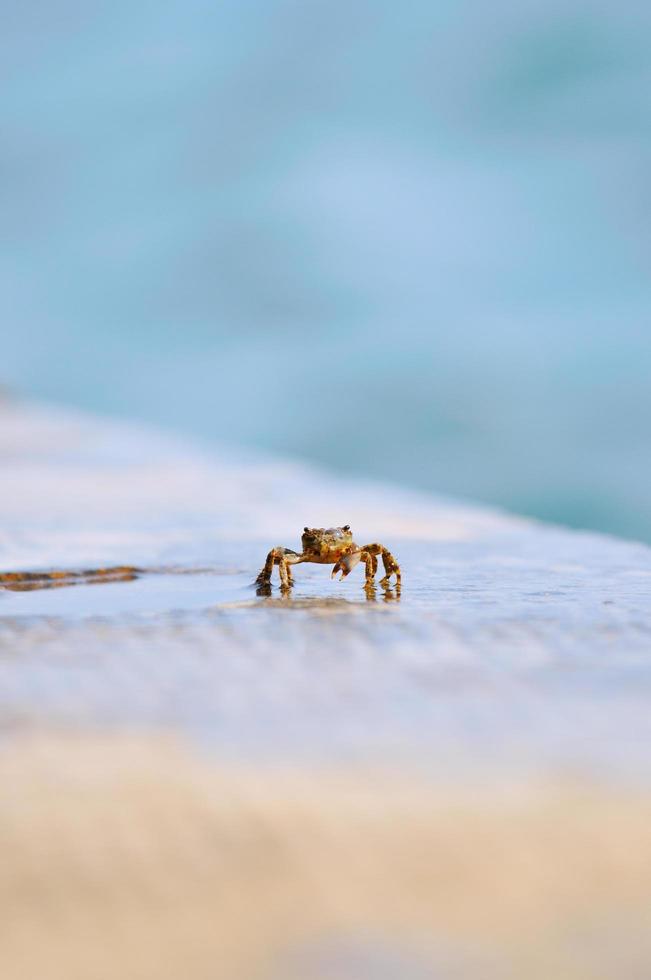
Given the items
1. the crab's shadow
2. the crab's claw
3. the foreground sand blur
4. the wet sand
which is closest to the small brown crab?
the crab's claw

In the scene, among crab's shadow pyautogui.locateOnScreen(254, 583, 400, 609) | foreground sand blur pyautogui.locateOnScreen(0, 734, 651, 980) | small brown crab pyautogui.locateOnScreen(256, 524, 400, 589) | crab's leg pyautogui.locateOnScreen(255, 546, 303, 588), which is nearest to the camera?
foreground sand blur pyautogui.locateOnScreen(0, 734, 651, 980)

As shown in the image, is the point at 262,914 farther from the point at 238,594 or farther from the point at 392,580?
the point at 392,580

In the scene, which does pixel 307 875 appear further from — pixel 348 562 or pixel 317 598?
pixel 348 562

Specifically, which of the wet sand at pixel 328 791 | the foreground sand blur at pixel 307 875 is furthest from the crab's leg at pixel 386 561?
the foreground sand blur at pixel 307 875

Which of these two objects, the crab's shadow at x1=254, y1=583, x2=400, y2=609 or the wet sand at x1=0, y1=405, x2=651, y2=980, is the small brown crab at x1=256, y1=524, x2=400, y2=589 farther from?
the wet sand at x1=0, y1=405, x2=651, y2=980

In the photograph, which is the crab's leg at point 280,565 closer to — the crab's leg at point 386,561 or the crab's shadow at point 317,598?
the crab's shadow at point 317,598

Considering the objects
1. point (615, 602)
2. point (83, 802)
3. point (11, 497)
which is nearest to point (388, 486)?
point (11, 497)
